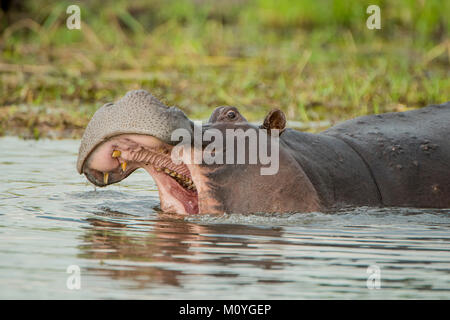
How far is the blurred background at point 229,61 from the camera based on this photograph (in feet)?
27.9

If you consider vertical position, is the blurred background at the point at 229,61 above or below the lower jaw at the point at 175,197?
above

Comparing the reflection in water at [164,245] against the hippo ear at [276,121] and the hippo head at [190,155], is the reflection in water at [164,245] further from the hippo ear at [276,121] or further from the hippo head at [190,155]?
the hippo ear at [276,121]

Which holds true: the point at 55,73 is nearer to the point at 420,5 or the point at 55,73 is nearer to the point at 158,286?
the point at 420,5

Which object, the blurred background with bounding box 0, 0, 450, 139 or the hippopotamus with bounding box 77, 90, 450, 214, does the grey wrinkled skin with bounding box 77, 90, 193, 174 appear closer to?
the hippopotamus with bounding box 77, 90, 450, 214

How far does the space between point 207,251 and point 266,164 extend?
0.72 metres

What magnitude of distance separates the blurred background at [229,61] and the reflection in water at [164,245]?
3.38 metres

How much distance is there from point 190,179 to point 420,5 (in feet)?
31.0

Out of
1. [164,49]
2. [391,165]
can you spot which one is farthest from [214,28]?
[391,165]

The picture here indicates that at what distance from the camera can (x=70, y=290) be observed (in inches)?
128

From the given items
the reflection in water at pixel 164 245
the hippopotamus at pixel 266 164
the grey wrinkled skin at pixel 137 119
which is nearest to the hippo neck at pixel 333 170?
the hippopotamus at pixel 266 164

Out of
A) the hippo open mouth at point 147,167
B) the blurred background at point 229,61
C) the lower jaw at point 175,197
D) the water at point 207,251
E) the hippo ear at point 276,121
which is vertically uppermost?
the blurred background at point 229,61

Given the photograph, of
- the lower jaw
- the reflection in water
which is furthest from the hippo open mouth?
the reflection in water

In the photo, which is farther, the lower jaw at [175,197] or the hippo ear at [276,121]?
the lower jaw at [175,197]

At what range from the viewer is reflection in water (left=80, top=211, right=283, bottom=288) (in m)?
3.48
